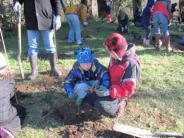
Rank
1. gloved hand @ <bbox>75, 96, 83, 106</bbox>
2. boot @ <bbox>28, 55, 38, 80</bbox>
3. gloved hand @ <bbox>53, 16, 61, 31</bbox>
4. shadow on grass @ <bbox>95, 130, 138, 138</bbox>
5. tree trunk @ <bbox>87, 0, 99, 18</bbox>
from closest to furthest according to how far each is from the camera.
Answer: shadow on grass @ <bbox>95, 130, 138, 138</bbox>, gloved hand @ <bbox>75, 96, 83, 106</bbox>, gloved hand @ <bbox>53, 16, 61, 31</bbox>, boot @ <bbox>28, 55, 38, 80</bbox>, tree trunk @ <bbox>87, 0, 99, 18</bbox>

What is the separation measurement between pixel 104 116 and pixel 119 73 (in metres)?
0.62

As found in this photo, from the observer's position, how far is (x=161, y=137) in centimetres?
514

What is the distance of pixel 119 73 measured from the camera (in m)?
5.46

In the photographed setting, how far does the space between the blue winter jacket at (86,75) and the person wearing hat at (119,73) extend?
10cm

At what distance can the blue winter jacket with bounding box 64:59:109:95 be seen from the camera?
5.57 metres

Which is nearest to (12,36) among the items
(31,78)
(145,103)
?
(31,78)

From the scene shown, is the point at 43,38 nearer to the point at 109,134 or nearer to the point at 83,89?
the point at 83,89

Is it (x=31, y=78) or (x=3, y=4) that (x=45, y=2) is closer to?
(x=31, y=78)

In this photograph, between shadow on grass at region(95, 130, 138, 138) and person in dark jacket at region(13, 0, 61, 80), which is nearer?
shadow on grass at region(95, 130, 138, 138)

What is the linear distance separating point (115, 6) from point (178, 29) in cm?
457

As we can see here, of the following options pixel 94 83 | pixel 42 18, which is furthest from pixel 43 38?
pixel 94 83

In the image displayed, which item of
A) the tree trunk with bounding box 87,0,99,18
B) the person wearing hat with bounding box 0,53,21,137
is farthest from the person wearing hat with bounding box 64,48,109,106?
the tree trunk with bounding box 87,0,99,18

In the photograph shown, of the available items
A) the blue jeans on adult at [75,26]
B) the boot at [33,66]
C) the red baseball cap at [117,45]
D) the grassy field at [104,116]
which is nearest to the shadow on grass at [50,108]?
the grassy field at [104,116]

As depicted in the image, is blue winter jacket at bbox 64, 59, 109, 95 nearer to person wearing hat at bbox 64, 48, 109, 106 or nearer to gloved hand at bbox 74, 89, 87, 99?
person wearing hat at bbox 64, 48, 109, 106
